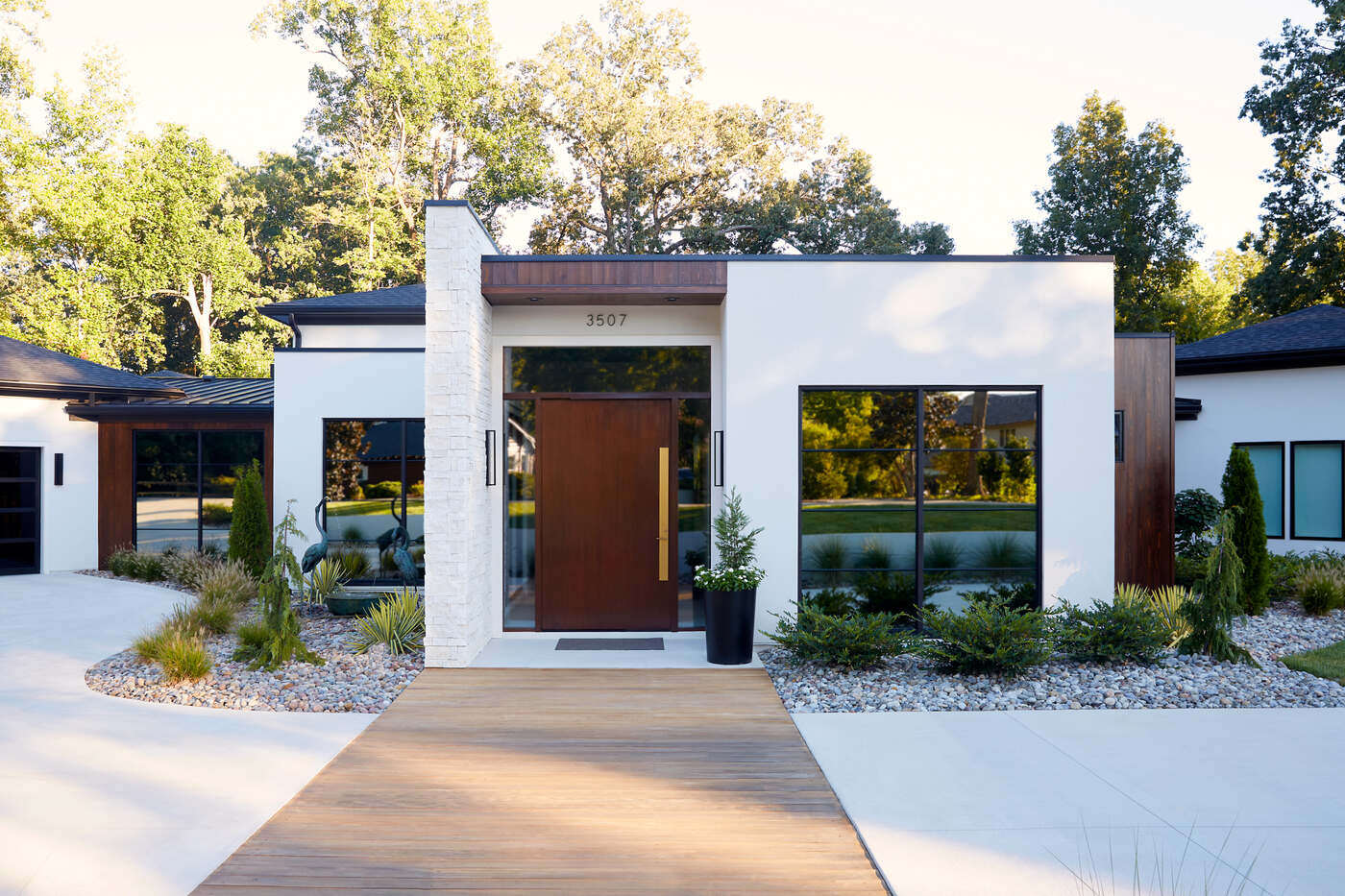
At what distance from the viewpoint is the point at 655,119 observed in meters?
23.5

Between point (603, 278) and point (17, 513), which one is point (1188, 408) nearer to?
point (603, 278)

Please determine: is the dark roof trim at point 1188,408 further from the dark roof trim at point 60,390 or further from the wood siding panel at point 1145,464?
the dark roof trim at point 60,390

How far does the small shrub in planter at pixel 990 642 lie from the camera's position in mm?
6484

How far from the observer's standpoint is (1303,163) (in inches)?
785

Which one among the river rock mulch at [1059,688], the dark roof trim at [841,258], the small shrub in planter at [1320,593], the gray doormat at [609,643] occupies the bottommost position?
the gray doormat at [609,643]

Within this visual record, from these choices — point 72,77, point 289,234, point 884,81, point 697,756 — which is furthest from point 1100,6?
point 72,77

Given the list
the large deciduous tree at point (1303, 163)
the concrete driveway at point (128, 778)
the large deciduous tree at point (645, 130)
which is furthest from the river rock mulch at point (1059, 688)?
the large deciduous tree at point (645, 130)

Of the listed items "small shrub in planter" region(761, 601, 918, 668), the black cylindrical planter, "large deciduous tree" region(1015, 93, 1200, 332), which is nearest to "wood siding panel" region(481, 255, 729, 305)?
the black cylindrical planter

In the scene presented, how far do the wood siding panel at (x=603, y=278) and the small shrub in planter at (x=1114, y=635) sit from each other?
13.9 ft

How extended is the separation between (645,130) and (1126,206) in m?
13.9

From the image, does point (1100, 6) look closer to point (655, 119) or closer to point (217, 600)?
point (655, 119)

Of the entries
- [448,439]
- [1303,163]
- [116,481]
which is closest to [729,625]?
[448,439]

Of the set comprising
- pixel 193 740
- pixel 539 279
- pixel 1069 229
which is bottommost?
pixel 193 740

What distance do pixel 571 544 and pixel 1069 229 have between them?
22.1m
